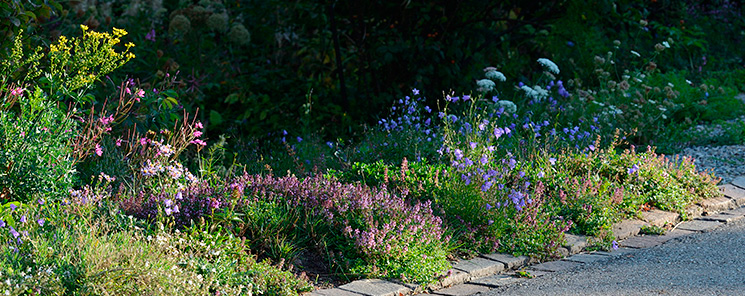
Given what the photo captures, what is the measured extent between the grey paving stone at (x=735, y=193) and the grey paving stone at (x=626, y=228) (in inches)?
43.4

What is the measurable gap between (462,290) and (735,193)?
123 inches

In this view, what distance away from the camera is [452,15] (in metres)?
8.30

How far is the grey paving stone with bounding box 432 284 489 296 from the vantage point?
163 inches

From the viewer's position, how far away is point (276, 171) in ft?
21.3

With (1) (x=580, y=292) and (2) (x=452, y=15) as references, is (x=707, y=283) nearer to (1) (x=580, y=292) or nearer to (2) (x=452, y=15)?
(1) (x=580, y=292)

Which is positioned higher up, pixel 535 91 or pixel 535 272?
pixel 535 91

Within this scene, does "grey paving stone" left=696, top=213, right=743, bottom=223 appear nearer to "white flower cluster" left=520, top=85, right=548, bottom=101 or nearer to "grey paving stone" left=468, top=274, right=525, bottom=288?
"white flower cluster" left=520, top=85, right=548, bottom=101

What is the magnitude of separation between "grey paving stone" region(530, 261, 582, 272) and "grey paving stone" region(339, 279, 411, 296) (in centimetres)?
94

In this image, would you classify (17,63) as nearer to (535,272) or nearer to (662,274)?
(535,272)

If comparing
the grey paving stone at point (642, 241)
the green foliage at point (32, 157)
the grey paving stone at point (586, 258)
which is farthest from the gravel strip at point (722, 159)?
the green foliage at point (32, 157)

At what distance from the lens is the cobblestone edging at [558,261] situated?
4.08m

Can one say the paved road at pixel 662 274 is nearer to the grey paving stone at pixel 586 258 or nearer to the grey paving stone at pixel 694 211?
the grey paving stone at pixel 586 258

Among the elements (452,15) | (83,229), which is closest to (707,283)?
(83,229)

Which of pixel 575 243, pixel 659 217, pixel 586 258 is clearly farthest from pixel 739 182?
pixel 586 258
